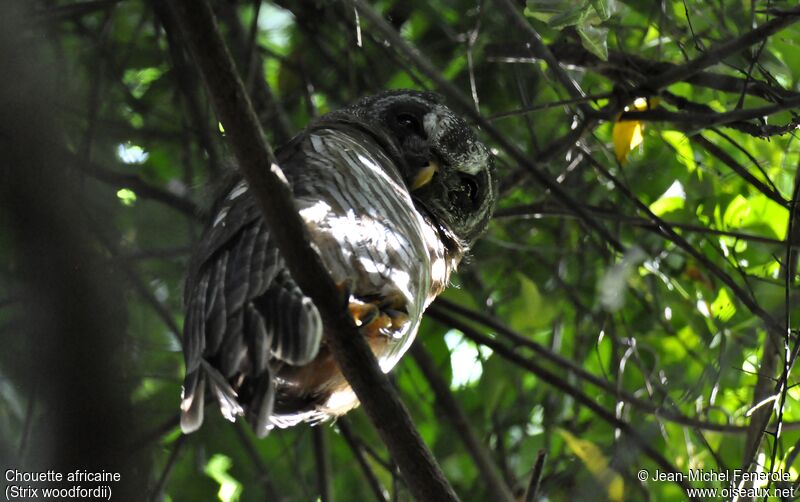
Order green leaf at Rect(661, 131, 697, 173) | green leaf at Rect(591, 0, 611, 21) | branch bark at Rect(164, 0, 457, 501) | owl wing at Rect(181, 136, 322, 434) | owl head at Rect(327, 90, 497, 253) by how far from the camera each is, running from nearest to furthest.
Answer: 1. branch bark at Rect(164, 0, 457, 501)
2. owl wing at Rect(181, 136, 322, 434)
3. green leaf at Rect(591, 0, 611, 21)
4. owl head at Rect(327, 90, 497, 253)
5. green leaf at Rect(661, 131, 697, 173)

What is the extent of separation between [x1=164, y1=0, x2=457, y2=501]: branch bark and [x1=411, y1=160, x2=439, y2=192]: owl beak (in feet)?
4.16

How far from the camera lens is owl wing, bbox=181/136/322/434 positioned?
162 cm

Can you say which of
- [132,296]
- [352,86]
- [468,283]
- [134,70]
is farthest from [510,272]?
[132,296]

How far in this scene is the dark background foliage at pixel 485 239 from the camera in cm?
70

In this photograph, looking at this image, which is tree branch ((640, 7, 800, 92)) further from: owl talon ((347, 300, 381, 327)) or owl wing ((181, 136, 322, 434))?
owl wing ((181, 136, 322, 434))

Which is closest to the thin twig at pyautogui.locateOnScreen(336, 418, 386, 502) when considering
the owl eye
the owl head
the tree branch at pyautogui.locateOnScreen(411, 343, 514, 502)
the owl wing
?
the tree branch at pyautogui.locateOnScreen(411, 343, 514, 502)

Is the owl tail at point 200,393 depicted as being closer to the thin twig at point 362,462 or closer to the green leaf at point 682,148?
the thin twig at point 362,462

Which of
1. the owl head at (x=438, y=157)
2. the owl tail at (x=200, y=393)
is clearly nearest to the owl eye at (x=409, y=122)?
the owl head at (x=438, y=157)

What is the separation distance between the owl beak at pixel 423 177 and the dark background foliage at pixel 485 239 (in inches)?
10.5

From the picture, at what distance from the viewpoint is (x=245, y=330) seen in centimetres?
168

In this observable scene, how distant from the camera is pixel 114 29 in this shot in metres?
3.48

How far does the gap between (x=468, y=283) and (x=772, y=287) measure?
157cm

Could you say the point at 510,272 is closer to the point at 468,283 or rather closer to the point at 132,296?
the point at 468,283

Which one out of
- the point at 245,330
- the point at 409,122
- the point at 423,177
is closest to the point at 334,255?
the point at 245,330
